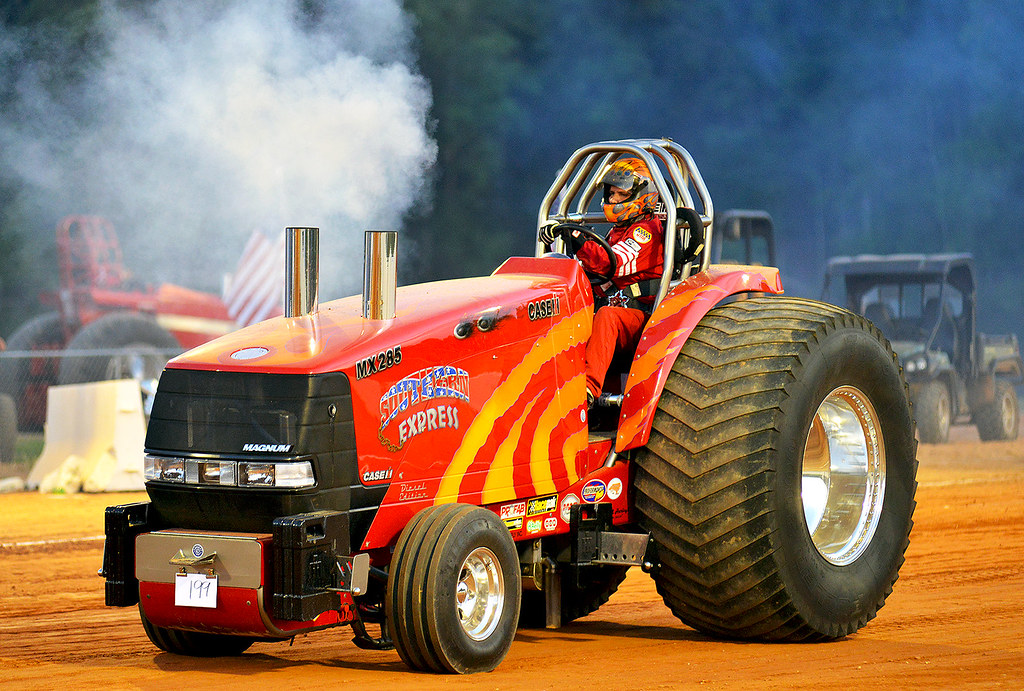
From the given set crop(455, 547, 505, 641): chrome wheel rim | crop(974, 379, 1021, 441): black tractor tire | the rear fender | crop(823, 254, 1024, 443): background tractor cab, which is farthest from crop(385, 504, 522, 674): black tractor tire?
crop(974, 379, 1021, 441): black tractor tire

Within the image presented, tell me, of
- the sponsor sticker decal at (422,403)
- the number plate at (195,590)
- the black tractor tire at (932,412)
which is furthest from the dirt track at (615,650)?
the black tractor tire at (932,412)

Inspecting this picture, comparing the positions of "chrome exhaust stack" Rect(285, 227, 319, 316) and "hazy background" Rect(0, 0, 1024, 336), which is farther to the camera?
"hazy background" Rect(0, 0, 1024, 336)

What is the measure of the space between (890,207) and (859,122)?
1891mm

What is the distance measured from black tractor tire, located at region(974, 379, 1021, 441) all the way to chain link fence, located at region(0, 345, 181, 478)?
38.3ft

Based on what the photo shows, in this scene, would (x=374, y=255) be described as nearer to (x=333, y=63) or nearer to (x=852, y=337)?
(x=852, y=337)

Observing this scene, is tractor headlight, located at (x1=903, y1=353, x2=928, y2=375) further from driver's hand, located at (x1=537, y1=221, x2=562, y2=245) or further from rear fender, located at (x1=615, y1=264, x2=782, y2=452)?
driver's hand, located at (x1=537, y1=221, x2=562, y2=245)

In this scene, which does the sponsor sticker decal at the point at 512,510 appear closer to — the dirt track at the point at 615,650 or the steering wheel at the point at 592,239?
the dirt track at the point at 615,650

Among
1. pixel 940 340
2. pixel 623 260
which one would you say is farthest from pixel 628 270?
pixel 940 340

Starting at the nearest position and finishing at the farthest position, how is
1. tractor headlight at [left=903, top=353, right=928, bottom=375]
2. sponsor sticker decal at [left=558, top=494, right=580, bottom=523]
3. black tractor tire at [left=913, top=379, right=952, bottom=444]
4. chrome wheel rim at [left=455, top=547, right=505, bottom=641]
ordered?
chrome wheel rim at [left=455, top=547, right=505, bottom=641] < sponsor sticker decal at [left=558, top=494, right=580, bottom=523] < black tractor tire at [left=913, top=379, right=952, bottom=444] < tractor headlight at [left=903, top=353, right=928, bottom=375]

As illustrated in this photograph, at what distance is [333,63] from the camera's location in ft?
60.1

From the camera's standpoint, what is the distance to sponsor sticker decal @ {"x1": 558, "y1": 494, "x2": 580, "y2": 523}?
6.96 m

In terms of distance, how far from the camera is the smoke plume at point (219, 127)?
717 inches

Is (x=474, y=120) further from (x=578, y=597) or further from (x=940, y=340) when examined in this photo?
(x=578, y=597)

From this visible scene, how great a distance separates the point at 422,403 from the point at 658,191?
2063 mm
